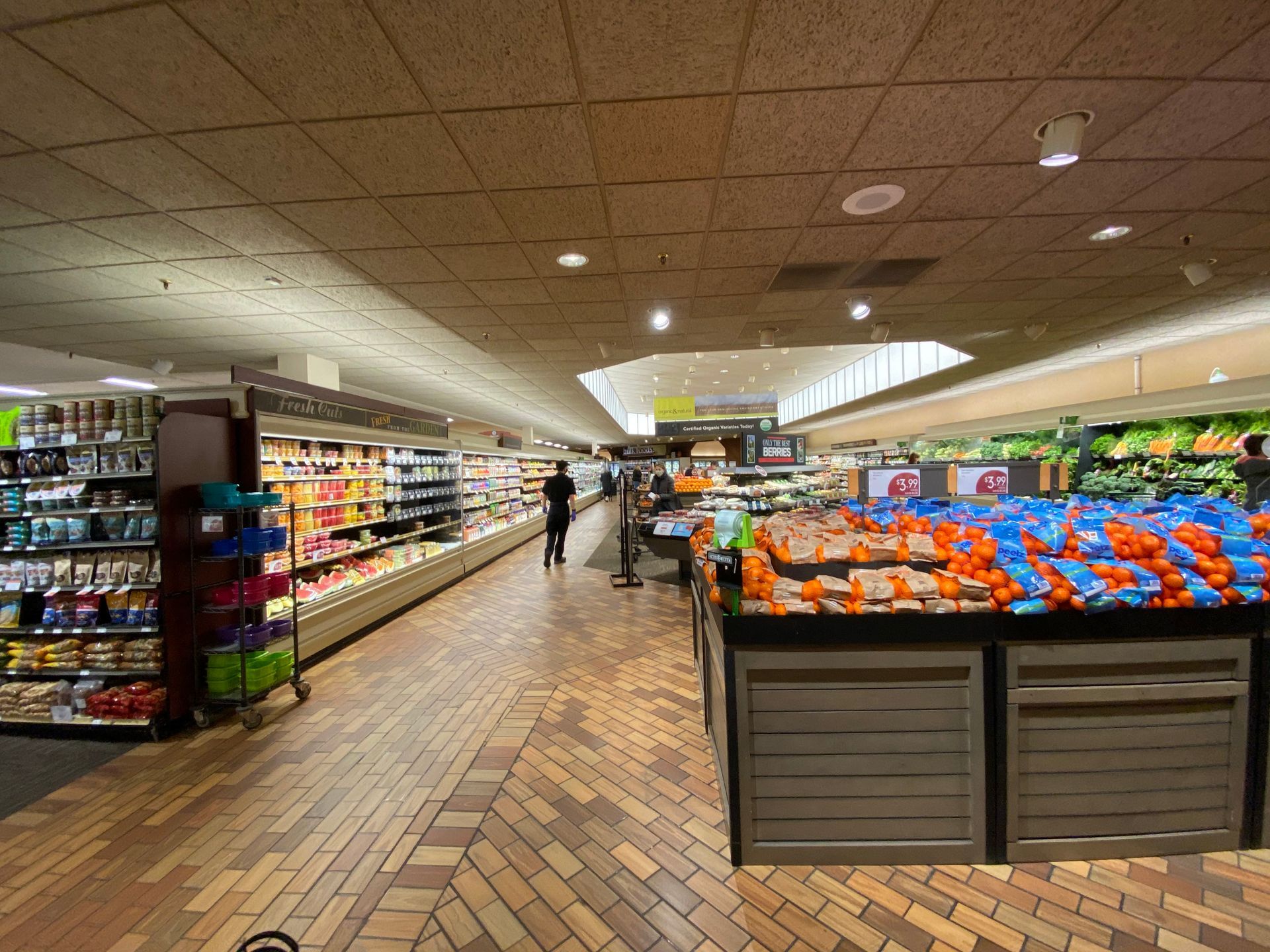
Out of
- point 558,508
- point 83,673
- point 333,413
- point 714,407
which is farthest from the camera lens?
point 714,407

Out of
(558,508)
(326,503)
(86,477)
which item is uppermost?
(86,477)

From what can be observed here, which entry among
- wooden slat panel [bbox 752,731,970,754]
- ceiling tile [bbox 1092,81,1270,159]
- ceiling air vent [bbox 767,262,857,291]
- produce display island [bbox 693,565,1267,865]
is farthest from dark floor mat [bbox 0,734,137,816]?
ceiling tile [bbox 1092,81,1270,159]

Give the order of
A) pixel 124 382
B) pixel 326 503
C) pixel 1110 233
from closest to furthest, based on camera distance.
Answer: pixel 1110 233 < pixel 326 503 < pixel 124 382

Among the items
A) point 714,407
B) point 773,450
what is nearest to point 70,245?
point 773,450

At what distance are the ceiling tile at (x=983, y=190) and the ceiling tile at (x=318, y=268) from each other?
13.8 ft

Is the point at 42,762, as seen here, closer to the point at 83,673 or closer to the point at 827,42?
the point at 83,673

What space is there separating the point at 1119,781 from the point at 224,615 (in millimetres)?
5309

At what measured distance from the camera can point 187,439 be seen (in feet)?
10.8

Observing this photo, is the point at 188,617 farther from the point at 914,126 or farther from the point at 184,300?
the point at 914,126

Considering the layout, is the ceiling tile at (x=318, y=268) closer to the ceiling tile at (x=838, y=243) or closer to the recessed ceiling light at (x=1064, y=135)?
the ceiling tile at (x=838, y=243)

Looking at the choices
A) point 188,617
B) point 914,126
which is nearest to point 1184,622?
point 914,126

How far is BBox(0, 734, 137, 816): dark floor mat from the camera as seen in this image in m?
2.55

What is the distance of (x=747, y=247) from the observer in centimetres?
366

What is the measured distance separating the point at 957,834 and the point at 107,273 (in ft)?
21.4
